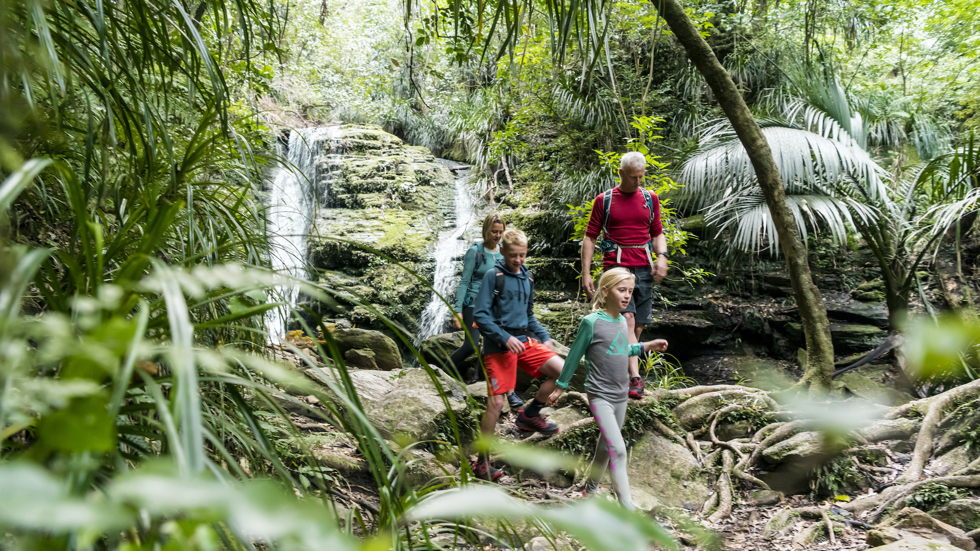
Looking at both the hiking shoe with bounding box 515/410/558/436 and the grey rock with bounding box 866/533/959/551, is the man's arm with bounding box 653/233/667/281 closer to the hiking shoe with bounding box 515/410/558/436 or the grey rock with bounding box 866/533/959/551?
the hiking shoe with bounding box 515/410/558/436

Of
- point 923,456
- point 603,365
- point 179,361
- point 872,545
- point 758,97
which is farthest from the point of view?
point 758,97

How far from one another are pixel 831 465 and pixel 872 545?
0.72m

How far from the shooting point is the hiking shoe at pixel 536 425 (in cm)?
358

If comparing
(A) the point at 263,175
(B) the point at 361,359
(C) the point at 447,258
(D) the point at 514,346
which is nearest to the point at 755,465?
(D) the point at 514,346

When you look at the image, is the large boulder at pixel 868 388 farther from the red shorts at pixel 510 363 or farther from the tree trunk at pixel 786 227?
the red shorts at pixel 510 363

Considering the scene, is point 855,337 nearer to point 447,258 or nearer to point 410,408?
point 410,408

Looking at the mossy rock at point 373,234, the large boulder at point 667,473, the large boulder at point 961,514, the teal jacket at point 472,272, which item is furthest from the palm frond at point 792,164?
the mossy rock at point 373,234

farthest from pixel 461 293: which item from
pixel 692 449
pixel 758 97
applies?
pixel 758 97

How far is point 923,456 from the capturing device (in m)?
3.03

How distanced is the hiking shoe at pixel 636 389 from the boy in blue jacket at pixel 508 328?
2.30 feet

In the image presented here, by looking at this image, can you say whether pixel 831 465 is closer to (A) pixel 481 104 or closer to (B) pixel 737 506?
(B) pixel 737 506

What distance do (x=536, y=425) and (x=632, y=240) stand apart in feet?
4.56

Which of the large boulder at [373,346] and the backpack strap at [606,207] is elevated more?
the backpack strap at [606,207]

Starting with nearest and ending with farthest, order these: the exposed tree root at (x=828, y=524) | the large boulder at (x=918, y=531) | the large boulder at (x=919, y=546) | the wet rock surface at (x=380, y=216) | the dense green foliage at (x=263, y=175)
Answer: the dense green foliage at (x=263, y=175), the large boulder at (x=919, y=546), the large boulder at (x=918, y=531), the exposed tree root at (x=828, y=524), the wet rock surface at (x=380, y=216)
